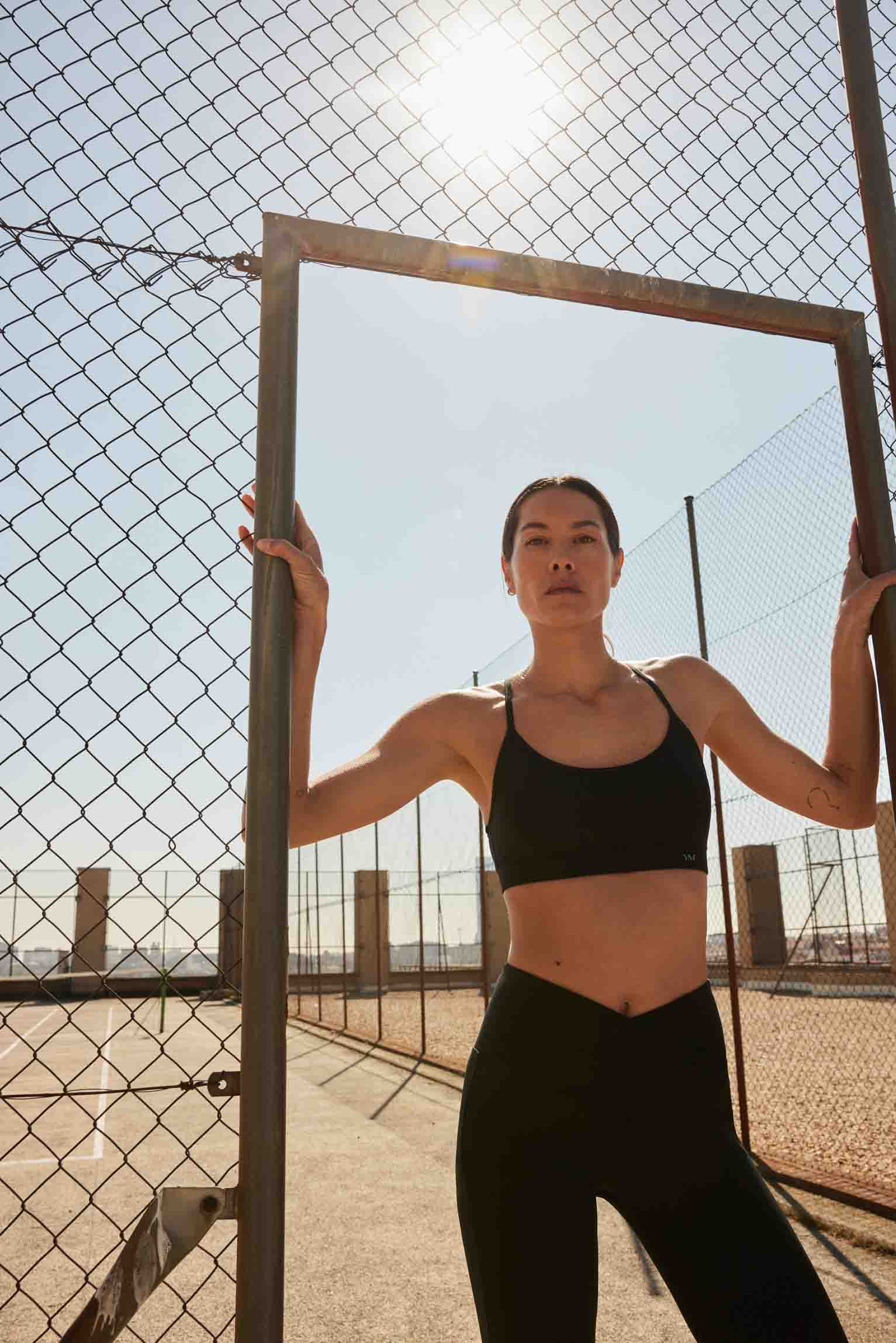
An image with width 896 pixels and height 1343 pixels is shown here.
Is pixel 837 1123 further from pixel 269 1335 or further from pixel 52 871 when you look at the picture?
pixel 52 871

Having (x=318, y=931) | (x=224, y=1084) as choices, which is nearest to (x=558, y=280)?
(x=224, y=1084)

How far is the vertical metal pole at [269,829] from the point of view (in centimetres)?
128

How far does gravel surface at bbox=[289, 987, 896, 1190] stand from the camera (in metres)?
5.86

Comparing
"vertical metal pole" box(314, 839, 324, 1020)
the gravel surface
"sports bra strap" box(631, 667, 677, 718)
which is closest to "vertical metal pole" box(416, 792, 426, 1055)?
the gravel surface

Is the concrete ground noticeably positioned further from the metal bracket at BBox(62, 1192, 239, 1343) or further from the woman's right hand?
the woman's right hand

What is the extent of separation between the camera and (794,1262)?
1363 mm

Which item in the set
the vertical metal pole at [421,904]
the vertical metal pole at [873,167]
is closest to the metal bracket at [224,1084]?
the vertical metal pole at [873,167]

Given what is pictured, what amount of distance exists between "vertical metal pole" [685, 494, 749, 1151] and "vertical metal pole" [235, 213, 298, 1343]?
3728mm

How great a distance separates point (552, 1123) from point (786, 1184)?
429cm

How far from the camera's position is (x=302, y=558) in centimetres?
144

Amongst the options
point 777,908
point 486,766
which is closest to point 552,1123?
point 486,766

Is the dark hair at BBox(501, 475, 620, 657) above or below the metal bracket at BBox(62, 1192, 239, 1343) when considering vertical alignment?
above

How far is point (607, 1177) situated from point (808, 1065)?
909 centimetres

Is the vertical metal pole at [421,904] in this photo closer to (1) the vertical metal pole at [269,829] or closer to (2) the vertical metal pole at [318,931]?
(2) the vertical metal pole at [318,931]
